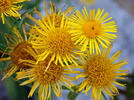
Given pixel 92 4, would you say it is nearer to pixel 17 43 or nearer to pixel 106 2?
pixel 106 2

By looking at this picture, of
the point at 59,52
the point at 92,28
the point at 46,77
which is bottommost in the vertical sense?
the point at 46,77

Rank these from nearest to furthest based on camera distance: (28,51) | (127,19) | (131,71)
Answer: (28,51) < (131,71) < (127,19)

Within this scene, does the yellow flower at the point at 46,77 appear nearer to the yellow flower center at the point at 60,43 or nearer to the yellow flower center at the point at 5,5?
the yellow flower center at the point at 60,43

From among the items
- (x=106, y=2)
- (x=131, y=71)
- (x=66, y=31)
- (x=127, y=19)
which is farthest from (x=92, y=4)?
(x=66, y=31)

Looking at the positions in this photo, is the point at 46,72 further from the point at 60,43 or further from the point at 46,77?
the point at 60,43

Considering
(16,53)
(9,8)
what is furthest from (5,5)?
(16,53)

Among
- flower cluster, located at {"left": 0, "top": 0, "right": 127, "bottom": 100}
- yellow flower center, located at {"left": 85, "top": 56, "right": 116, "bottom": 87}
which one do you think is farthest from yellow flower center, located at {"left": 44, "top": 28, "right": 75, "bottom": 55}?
yellow flower center, located at {"left": 85, "top": 56, "right": 116, "bottom": 87}

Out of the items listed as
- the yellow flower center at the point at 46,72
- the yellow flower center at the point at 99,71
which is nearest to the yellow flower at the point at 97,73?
the yellow flower center at the point at 99,71
